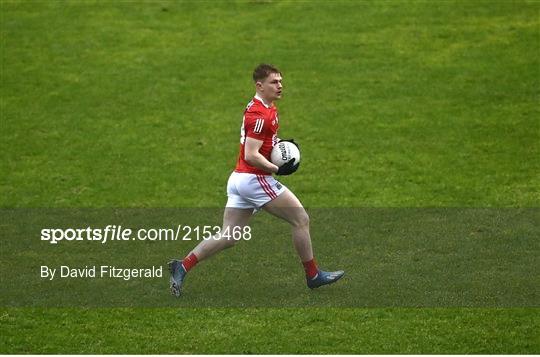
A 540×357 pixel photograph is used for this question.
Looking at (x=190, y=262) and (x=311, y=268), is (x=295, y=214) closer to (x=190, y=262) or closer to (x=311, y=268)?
(x=311, y=268)

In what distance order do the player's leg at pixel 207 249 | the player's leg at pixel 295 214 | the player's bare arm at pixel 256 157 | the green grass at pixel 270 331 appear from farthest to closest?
the player's leg at pixel 207 249 → the player's leg at pixel 295 214 → the player's bare arm at pixel 256 157 → the green grass at pixel 270 331

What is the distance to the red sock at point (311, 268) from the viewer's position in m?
12.0

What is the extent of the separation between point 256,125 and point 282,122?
697cm

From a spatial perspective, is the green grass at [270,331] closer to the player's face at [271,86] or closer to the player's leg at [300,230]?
the player's leg at [300,230]

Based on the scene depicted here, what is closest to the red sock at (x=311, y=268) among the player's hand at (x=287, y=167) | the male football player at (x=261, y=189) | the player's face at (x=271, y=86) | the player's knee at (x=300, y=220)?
the male football player at (x=261, y=189)

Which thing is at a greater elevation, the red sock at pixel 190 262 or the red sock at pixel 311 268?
the red sock at pixel 190 262

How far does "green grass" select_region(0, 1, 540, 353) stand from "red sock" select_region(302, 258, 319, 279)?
66 cm

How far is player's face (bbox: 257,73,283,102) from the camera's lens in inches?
461

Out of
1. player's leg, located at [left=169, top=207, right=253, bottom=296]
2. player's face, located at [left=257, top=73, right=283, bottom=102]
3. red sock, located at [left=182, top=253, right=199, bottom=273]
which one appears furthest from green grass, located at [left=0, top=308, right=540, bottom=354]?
player's face, located at [left=257, top=73, right=283, bottom=102]

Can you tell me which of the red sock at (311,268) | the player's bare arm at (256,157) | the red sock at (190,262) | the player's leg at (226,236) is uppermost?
the player's bare arm at (256,157)

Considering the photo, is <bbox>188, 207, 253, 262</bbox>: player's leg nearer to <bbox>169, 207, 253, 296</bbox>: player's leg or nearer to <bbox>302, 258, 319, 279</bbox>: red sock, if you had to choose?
<bbox>169, 207, 253, 296</bbox>: player's leg

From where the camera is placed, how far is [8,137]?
17922 mm

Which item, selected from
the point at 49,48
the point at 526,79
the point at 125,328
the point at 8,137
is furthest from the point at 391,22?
the point at 125,328

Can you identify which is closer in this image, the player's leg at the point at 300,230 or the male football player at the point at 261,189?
the male football player at the point at 261,189
